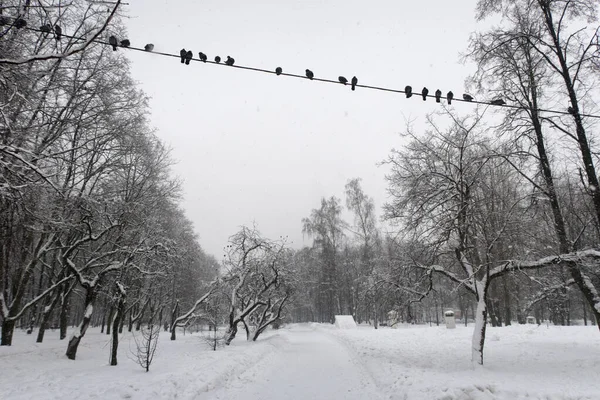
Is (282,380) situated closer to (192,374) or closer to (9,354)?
(192,374)

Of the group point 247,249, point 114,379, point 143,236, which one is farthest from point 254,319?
point 114,379

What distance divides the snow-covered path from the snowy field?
0.03m

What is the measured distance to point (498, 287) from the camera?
792 inches

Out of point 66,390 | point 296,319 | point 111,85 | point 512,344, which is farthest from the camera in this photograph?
point 296,319

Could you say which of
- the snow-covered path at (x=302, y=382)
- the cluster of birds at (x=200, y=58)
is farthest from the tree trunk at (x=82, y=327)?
the cluster of birds at (x=200, y=58)

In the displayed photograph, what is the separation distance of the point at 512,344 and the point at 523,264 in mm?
5738

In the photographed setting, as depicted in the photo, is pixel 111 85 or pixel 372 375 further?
pixel 111 85

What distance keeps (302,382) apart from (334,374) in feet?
5.26

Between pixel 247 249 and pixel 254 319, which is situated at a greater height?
pixel 247 249

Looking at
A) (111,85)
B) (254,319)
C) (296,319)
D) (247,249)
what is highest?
(111,85)

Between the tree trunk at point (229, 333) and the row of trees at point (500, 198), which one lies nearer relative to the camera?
the row of trees at point (500, 198)

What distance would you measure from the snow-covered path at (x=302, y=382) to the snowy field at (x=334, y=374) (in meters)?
0.03

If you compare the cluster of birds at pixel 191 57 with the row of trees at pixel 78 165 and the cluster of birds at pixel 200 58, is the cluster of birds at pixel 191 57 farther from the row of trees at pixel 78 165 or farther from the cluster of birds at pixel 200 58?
the row of trees at pixel 78 165

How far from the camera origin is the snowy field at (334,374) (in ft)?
21.7
